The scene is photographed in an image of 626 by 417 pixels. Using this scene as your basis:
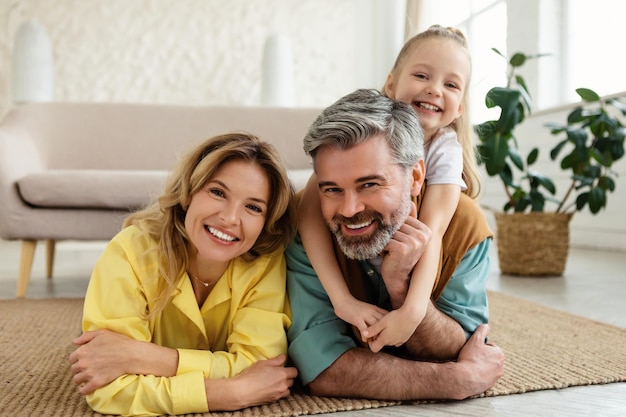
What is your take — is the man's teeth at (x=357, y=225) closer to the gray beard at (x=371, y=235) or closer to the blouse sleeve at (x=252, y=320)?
the gray beard at (x=371, y=235)

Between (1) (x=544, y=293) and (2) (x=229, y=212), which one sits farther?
(1) (x=544, y=293)

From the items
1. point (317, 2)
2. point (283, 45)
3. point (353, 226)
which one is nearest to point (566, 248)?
point (353, 226)

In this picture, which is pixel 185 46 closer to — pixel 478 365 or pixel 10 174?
pixel 10 174

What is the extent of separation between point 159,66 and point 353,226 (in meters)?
5.89

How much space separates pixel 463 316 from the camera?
1410 millimetres

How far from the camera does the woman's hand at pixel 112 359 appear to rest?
3.99ft

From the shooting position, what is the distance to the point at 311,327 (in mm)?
1368

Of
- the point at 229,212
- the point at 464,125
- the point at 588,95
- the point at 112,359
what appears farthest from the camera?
the point at 588,95

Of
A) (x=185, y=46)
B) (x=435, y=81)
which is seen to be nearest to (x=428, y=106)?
(x=435, y=81)

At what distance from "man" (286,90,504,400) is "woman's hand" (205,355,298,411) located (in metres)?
0.06

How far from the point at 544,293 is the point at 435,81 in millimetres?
1684

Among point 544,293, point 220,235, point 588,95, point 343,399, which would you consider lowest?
point 343,399

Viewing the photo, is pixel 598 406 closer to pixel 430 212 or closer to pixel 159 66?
pixel 430 212

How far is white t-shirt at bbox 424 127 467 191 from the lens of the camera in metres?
1.42
